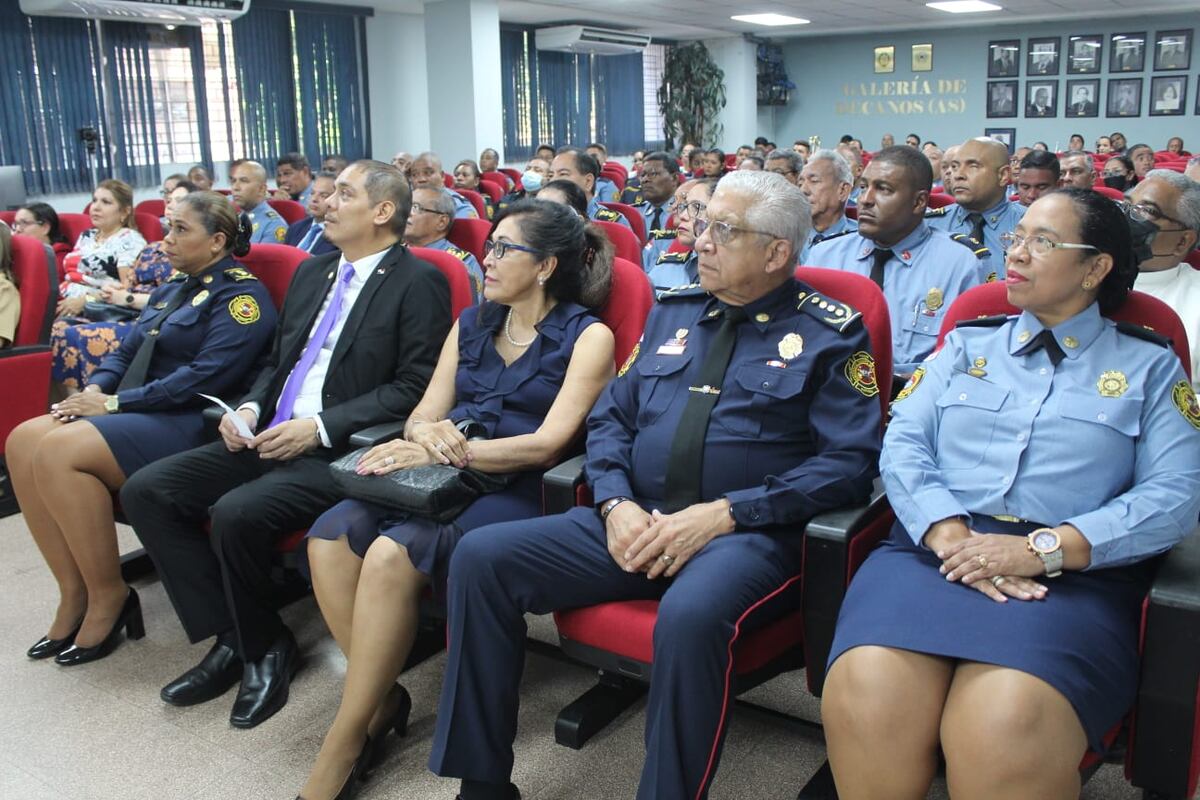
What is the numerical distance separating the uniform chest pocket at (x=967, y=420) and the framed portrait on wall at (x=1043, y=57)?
658 inches

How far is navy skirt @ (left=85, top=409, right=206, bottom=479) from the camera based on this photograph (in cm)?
268

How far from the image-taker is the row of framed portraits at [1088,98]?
15.5 meters

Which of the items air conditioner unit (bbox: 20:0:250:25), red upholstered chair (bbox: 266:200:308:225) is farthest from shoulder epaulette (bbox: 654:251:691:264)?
air conditioner unit (bbox: 20:0:250:25)

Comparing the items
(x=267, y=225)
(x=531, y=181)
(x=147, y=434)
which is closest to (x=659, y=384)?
(x=147, y=434)

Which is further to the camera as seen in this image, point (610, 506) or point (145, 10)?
point (145, 10)

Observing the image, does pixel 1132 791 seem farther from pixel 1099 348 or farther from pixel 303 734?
pixel 303 734

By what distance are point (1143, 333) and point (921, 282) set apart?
125cm

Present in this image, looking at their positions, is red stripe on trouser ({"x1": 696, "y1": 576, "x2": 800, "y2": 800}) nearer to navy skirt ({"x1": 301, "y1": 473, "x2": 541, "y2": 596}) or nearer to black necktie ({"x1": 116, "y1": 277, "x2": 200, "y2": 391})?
navy skirt ({"x1": 301, "y1": 473, "x2": 541, "y2": 596})

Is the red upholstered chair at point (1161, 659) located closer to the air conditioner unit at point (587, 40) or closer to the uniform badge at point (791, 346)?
the uniform badge at point (791, 346)

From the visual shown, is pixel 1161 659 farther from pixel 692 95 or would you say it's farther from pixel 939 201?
pixel 692 95

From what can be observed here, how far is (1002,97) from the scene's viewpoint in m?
17.0

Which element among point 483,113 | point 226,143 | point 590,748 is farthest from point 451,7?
point 590,748

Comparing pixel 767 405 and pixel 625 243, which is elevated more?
pixel 625 243

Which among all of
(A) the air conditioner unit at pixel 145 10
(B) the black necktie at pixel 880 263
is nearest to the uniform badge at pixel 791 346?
(B) the black necktie at pixel 880 263
